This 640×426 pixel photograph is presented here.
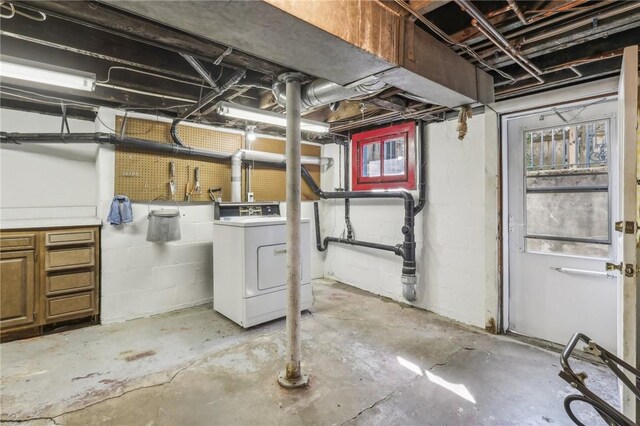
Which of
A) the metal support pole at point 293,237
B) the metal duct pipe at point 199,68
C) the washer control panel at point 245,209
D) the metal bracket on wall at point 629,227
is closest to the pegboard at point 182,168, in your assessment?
the washer control panel at point 245,209

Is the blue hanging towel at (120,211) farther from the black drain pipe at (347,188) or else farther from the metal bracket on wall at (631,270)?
the metal bracket on wall at (631,270)

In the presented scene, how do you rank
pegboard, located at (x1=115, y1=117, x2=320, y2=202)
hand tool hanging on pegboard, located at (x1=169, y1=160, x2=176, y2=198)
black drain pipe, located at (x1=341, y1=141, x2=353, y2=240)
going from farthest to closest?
black drain pipe, located at (x1=341, y1=141, x2=353, y2=240) < hand tool hanging on pegboard, located at (x1=169, y1=160, x2=176, y2=198) < pegboard, located at (x1=115, y1=117, x2=320, y2=202)

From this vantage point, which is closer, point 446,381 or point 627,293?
point 627,293

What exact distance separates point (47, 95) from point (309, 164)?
315 cm

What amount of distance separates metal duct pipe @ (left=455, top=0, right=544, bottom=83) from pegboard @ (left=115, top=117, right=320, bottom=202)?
10.4 feet

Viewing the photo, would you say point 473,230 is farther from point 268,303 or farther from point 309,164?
point 309,164

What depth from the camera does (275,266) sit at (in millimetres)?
3242

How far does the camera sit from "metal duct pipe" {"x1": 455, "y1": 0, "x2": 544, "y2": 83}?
149 centimetres

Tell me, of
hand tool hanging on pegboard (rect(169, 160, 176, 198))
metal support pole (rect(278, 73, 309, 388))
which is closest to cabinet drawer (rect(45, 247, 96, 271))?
hand tool hanging on pegboard (rect(169, 160, 176, 198))

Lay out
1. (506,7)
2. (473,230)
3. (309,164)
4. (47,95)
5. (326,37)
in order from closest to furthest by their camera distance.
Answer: (326,37)
(506,7)
(47,95)
(473,230)
(309,164)

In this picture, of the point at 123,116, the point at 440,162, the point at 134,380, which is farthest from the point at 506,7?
the point at 123,116

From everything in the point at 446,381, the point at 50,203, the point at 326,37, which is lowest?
the point at 446,381

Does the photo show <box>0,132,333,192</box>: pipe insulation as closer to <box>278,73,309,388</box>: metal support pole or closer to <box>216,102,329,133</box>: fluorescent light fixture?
<box>216,102,329,133</box>: fluorescent light fixture

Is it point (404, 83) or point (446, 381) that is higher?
point (404, 83)
